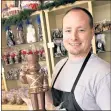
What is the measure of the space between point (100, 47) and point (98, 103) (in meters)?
1.29

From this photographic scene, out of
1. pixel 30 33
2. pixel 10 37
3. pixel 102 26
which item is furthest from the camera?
Answer: pixel 10 37

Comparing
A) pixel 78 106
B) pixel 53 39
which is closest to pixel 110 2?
pixel 53 39

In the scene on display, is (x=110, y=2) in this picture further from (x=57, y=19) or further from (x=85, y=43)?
(x=85, y=43)

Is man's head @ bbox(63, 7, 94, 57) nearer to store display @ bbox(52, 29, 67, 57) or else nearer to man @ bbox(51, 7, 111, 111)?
man @ bbox(51, 7, 111, 111)

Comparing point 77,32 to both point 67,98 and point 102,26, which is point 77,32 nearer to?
point 67,98

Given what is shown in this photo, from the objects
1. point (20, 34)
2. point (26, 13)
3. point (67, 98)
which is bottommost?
point (67, 98)

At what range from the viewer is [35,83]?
77 cm

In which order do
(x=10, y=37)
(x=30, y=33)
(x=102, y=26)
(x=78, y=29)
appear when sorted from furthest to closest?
(x=10, y=37), (x=30, y=33), (x=102, y=26), (x=78, y=29)

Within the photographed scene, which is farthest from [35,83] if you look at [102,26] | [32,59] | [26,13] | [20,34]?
[20,34]

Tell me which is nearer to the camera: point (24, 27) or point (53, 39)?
point (53, 39)

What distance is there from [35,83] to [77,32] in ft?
0.95

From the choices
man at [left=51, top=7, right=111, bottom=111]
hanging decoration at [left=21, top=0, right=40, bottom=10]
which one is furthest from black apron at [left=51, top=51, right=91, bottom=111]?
hanging decoration at [left=21, top=0, right=40, bottom=10]

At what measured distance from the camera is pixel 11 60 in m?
2.62

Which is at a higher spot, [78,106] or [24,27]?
[24,27]
